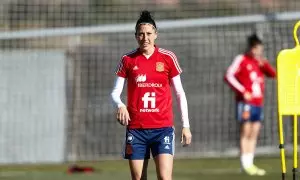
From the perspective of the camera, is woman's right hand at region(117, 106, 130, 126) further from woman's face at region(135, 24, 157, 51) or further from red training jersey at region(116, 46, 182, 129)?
woman's face at region(135, 24, 157, 51)

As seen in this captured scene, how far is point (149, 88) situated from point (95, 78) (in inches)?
334

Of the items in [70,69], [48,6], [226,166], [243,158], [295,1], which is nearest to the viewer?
[243,158]

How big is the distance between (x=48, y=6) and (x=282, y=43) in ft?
15.0

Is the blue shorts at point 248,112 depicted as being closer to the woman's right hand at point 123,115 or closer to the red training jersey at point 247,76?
the red training jersey at point 247,76

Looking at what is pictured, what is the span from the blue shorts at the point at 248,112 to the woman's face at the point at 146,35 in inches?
231

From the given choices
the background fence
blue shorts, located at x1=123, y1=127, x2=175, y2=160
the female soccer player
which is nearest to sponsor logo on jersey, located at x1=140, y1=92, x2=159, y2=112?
the female soccer player

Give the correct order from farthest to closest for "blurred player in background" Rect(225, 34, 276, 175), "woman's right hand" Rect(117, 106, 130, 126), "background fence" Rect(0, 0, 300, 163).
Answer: "background fence" Rect(0, 0, 300, 163) < "blurred player in background" Rect(225, 34, 276, 175) < "woman's right hand" Rect(117, 106, 130, 126)

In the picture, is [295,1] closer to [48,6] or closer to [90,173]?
[48,6]

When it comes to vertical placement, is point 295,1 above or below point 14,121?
above

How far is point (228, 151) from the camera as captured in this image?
17.9 m

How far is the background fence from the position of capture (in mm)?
16719

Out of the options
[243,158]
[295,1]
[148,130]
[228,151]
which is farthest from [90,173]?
[295,1]

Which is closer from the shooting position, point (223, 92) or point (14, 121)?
point (14, 121)

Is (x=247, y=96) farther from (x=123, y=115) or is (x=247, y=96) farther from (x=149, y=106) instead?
(x=123, y=115)
